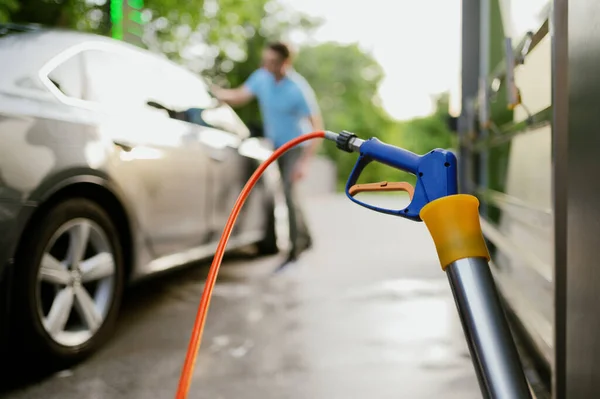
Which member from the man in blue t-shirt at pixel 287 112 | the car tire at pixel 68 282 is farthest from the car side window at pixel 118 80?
the man in blue t-shirt at pixel 287 112

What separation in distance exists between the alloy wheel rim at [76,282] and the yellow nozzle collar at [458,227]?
6.63ft

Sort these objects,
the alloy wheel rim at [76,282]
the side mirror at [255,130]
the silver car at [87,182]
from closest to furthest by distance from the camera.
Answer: the silver car at [87,182]
the alloy wheel rim at [76,282]
the side mirror at [255,130]

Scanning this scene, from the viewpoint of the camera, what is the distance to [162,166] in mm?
3918

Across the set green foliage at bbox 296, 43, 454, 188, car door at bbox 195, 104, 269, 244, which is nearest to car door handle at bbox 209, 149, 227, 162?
car door at bbox 195, 104, 269, 244

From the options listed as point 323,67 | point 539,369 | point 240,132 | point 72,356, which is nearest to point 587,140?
point 539,369

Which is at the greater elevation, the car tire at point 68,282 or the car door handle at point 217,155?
the car door handle at point 217,155

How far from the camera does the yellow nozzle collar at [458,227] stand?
1314 mm

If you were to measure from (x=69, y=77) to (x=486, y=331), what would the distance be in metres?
2.57

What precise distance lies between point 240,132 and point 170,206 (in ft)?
6.02

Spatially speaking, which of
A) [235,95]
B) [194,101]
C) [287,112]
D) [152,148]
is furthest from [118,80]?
[287,112]

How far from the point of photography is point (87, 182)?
10.3 ft

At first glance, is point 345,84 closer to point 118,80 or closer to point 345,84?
point 345,84

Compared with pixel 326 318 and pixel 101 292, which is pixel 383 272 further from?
pixel 101 292

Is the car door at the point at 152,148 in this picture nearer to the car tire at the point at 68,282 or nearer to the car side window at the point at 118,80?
the car side window at the point at 118,80
